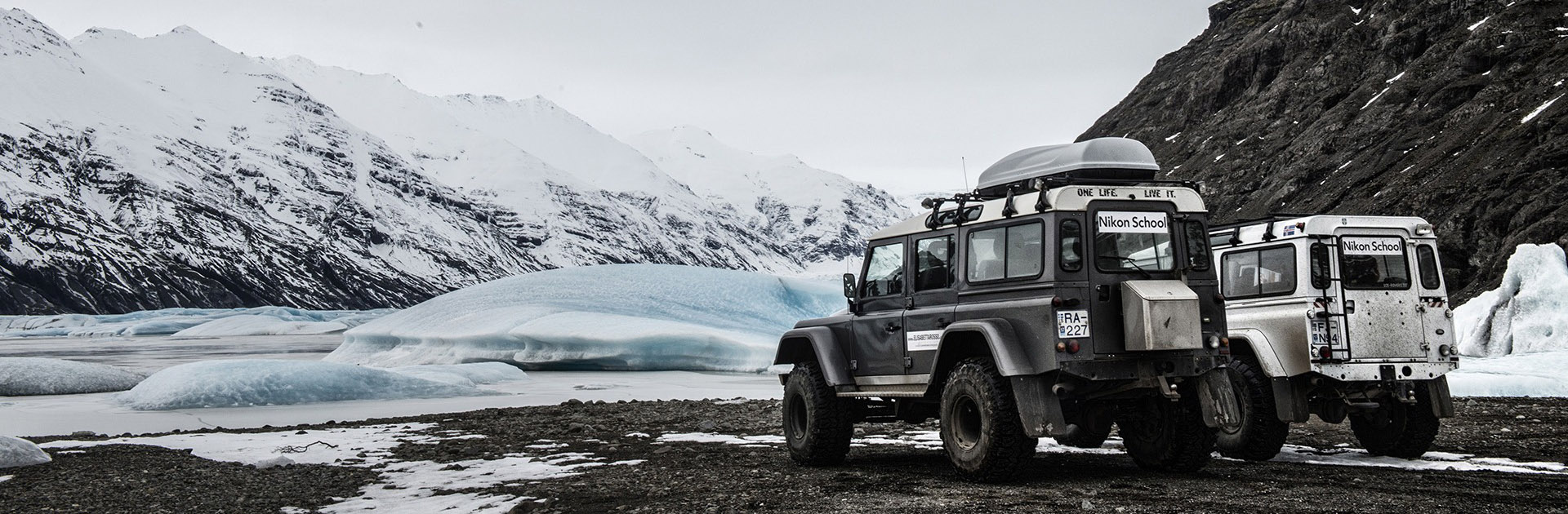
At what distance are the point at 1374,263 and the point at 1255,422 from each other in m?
→ 1.87

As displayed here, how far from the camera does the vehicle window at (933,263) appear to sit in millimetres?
9414

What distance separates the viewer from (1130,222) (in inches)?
347


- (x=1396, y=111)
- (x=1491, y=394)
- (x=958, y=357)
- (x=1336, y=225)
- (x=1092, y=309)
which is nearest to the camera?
(x=1092, y=309)

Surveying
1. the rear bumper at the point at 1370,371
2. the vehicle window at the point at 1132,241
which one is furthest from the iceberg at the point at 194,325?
the vehicle window at the point at 1132,241

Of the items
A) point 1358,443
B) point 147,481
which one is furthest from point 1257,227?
point 147,481

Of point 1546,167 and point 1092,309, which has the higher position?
point 1546,167

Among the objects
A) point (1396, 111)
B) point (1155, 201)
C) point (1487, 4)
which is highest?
point (1487, 4)

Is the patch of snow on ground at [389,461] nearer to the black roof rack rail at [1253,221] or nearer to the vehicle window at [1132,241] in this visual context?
the vehicle window at [1132,241]

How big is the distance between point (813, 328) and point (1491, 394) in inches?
529

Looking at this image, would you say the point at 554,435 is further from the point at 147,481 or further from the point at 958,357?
the point at 958,357

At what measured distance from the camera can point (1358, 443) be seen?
12156 millimetres

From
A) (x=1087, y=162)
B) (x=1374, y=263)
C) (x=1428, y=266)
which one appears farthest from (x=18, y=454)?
(x=1428, y=266)

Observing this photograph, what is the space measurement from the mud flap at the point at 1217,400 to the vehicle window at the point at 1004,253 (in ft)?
5.04

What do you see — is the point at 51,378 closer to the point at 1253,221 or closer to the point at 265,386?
the point at 265,386
